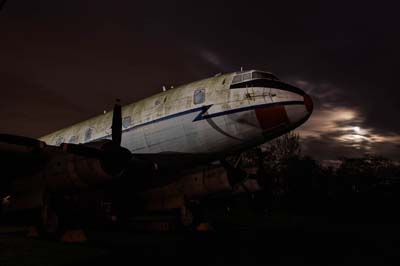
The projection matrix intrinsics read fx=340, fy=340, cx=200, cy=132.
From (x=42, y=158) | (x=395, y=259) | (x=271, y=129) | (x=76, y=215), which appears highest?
(x=271, y=129)

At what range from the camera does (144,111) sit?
13.8 metres

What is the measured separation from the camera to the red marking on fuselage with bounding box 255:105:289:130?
438 inches

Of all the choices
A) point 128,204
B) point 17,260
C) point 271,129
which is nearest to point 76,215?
A: point 128,204

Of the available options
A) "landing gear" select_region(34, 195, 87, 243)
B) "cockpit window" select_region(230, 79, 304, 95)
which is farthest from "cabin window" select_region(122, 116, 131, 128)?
"cockpit window" select_region(230, 79, 304, 95)

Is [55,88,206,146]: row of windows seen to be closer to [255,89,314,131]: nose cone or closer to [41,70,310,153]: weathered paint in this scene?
[41,70,310,153]: weathered paint

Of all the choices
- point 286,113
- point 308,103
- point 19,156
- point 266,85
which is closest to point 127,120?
point 19,156

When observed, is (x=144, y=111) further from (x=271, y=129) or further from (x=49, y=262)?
(x=49, y=262)

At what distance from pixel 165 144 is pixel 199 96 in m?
2.20

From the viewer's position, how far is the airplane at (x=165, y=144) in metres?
11.0

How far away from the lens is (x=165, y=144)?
1275 cm

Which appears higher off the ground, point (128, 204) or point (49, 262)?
point (128, 204)

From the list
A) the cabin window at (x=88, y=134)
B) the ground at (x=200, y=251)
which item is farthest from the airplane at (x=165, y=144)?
the cabin window at (x=88, y=134)

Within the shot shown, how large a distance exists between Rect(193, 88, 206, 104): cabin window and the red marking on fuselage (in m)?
2.15

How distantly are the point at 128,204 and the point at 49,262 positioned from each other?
19.9ft
